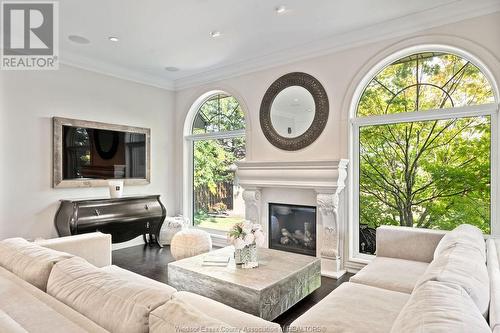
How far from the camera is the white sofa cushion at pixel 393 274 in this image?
2.14 meters

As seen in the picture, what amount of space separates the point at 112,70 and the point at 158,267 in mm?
3011

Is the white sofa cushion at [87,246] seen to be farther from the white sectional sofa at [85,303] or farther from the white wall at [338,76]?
the white wall at [338,76]

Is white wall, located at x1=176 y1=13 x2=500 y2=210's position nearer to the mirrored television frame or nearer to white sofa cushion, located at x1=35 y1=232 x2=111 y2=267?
the mirrored television frame

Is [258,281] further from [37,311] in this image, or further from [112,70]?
[112,70]

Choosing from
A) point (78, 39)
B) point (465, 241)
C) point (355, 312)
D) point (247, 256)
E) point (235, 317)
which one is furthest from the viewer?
point (78, 39)

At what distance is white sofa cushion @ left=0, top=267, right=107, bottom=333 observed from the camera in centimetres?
106

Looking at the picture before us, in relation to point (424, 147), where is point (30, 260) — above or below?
below

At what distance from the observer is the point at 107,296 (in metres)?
1.15

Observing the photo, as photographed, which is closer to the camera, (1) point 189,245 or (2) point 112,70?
(1) point 189,245

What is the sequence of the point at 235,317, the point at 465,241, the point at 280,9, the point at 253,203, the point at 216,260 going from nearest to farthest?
the point at 235,317 < the point at 465,241 < the point at 216,260 < the point at 280,9 < the point at 253,203

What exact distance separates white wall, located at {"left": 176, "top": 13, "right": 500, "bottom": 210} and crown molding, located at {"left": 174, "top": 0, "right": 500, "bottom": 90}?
56 millimetres

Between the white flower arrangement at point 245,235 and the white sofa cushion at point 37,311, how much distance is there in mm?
1515

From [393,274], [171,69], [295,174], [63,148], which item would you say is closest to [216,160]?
[171,69]

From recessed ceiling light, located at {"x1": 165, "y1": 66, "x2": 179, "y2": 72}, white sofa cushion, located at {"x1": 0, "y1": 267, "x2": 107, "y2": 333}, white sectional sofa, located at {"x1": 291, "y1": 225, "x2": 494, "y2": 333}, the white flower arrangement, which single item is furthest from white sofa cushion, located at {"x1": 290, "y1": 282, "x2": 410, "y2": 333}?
recessed ceiling light, located at {"x1": 165, "y1": 66, "x2": 179, "y2": 72}
